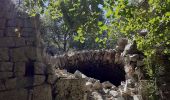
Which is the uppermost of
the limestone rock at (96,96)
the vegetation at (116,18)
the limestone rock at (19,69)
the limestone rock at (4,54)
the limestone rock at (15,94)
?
the vegetation at (116,18)

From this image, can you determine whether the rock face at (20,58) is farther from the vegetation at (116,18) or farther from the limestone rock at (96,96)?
the limestone rock at (96,96)

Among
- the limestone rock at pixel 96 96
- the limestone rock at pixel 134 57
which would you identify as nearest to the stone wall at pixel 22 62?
the limestone rock at pixel 96 96

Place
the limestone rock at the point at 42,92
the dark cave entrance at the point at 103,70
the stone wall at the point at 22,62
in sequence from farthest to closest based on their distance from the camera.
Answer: the dark cave entrance at the point at 103,70
the limestone rock at the point at 42,92
the stone wall at the point at 22,62

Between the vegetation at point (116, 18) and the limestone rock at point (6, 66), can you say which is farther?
the limestone rock at point (6, 66)

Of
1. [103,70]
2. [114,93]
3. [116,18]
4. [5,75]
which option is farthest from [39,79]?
[103,70]

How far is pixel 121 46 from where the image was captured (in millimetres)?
11750

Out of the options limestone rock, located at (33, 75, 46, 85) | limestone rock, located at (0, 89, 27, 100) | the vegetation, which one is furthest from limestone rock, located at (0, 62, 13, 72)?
the vegetation

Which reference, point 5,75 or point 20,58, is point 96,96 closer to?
point 20,58

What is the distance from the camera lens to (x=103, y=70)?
1316cm

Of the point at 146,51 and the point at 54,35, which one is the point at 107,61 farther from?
the point at 54,35

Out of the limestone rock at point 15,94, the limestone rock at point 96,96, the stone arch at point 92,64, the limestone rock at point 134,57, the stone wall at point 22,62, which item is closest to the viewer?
the limestone rock at point 15,94

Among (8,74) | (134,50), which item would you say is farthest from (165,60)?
(8,74)

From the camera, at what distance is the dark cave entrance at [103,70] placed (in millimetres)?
12711

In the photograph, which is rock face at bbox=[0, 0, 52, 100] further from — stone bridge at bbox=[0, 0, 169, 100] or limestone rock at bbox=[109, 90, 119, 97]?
limestone rock at bbox=[109, 90, 119, 97]
